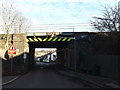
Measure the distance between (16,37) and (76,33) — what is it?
785 cm

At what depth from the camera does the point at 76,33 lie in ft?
73.0

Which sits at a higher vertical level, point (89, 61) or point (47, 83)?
point (89, 61)

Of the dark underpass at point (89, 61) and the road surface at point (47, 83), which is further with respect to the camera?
the dark underpass at point (89, 61)

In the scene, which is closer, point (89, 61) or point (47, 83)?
point (47, 83)

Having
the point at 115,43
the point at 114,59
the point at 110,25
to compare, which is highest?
the point at 110,25

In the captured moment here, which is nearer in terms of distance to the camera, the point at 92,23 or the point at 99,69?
the point at 99,69

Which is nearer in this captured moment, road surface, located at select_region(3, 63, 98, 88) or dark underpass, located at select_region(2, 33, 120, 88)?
road surface, located at select_region(3, 63, 98, 88)

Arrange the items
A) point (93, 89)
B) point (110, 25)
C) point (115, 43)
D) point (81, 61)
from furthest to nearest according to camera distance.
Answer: point (81, 61)
point (110, 25)
point (115, 43)
point (93, 89)

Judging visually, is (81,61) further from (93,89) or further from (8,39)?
(93,89)

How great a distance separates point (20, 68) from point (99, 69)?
10383 mm

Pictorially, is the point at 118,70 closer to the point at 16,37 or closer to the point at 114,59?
the point at 114,59

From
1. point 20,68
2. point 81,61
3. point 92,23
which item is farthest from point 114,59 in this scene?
point 20,68

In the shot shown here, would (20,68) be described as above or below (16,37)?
below

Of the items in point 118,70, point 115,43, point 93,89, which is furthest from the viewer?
point 115,43
